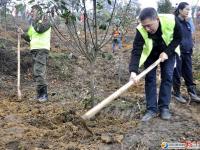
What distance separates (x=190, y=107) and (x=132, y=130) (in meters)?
1.65

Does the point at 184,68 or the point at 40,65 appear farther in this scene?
the point at 40,65

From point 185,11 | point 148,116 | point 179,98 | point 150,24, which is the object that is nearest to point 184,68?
point 179,98

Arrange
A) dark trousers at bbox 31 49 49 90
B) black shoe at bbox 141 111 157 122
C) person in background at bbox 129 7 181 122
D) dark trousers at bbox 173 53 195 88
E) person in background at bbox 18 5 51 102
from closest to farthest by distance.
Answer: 1. person in background at bbox 129 7 181 122
2. black shoe at bbox 141 111 157 122
3. dark trousers at bbox 173 53 195 88
4. person in background at bbox 18 5 51 102
5. dark trousers at bbox 31 49 49 90

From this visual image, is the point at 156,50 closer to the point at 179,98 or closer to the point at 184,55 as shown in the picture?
the point at 184,55

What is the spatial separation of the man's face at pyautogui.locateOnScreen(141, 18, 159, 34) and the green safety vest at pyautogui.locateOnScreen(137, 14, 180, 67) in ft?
0.49

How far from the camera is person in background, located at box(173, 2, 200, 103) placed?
655 cm

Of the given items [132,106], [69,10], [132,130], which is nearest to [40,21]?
[69,10]

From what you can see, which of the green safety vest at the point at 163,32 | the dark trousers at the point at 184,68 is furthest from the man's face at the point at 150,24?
the dark trousers at the point at 184,68

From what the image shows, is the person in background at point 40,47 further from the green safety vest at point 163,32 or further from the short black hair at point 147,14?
the short black hair at point 147,14

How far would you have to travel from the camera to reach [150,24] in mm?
5094

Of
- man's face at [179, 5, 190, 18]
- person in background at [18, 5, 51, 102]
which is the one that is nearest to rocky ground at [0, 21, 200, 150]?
person in background at [18, 5, 51, 102]

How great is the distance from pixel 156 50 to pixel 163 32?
0.99ft

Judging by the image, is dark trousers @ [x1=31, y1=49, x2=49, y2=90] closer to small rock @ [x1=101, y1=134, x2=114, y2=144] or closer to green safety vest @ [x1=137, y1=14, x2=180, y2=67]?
green safety vest @ [x1=137, y1=14, x2=180, y2=67]

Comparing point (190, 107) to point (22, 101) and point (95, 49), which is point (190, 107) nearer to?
point (95, 49)
